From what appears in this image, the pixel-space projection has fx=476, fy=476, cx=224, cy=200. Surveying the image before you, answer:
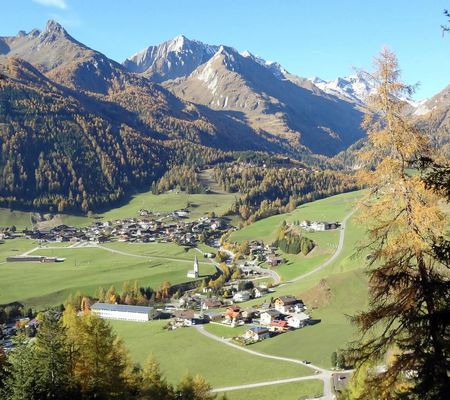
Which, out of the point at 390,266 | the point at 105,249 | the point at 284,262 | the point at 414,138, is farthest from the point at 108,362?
the point at 105,249

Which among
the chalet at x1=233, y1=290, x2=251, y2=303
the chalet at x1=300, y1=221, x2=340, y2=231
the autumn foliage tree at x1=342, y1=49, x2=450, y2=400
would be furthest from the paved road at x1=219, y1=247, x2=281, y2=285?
the autumn foliage tree at x1=342, y1=49, x2=450, y2=400

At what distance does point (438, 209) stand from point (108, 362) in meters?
25.2

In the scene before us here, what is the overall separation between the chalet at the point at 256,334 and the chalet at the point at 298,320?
226 inches

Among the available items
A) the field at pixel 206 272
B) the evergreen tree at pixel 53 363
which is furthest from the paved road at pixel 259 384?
the evergreen tree at pixel 53 363

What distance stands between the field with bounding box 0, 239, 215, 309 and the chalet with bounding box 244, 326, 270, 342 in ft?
174

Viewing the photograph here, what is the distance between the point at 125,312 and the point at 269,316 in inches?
1478

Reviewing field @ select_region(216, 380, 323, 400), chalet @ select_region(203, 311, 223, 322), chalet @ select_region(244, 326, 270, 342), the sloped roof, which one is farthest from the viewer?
the sloped roof

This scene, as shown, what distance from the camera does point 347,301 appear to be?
102 m

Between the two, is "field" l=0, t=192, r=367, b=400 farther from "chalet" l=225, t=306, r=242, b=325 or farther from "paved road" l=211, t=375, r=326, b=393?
"chalet" l=225, t=306, r=242, b=325

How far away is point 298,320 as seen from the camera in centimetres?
9762

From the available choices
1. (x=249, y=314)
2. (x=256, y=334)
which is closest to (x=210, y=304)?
(x=249, y=314)

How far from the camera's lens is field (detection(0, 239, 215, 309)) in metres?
130

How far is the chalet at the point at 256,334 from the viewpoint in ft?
302

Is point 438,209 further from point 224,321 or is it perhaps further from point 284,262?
point 284,262
